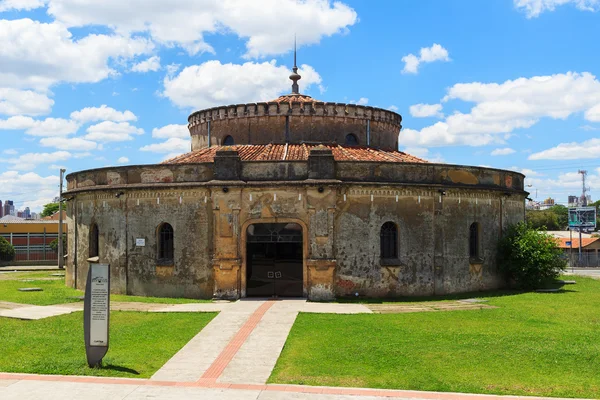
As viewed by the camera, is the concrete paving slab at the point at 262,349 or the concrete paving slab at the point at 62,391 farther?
the concrete paving slab at the point at 262,349

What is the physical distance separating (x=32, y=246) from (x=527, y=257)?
4848 centimetres

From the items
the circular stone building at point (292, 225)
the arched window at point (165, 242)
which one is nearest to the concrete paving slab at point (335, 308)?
the circular stone building at point (292, 225)

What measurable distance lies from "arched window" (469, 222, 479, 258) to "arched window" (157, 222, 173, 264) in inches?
475

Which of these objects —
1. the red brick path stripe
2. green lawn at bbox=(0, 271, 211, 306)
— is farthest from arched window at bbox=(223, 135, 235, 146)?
the red brick path stripe

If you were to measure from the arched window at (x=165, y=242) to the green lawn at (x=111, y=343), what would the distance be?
15.1 feet

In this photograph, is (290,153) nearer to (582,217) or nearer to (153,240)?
(153,240)

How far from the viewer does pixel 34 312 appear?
59.8ft

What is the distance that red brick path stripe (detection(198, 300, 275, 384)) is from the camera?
39.3 feet

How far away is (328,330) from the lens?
1565cm

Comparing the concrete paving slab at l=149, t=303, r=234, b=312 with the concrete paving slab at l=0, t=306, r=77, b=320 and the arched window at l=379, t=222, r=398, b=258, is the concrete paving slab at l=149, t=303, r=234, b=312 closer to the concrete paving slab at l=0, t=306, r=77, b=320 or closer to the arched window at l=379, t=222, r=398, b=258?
the concrete paving slab at l=0, t=306, r=77, b=320

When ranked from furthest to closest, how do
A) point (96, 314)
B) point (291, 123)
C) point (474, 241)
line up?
point (291, 123)
point (474, 241)
point (96, 314)

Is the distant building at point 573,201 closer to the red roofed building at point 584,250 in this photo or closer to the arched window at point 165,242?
the red roofed building at point 584,250

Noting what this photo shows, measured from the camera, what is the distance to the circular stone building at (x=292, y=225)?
21203 millimetres

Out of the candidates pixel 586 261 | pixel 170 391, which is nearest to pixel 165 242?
pixel 170 391
